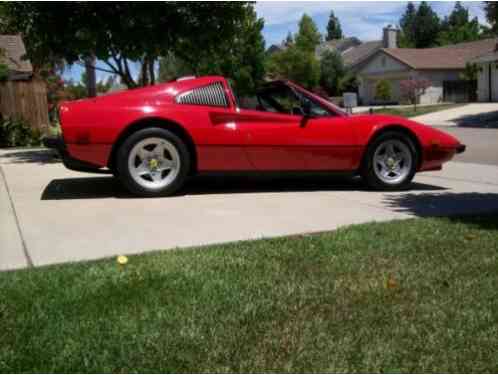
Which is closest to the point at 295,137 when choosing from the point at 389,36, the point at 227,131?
the point at 227,131

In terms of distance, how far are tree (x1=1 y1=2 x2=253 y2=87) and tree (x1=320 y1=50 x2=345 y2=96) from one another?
131ft

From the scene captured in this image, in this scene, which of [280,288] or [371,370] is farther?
[280,288]

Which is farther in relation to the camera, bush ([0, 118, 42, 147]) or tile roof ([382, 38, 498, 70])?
tile roof ([382, 38, 498, 70])

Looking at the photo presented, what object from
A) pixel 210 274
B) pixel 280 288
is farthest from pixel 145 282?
pixel 280 288

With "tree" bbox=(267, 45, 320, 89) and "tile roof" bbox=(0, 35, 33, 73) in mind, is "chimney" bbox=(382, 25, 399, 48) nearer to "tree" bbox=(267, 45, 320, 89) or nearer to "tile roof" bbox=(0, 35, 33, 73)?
"tree" bbox=(267, 45, 320, 89)

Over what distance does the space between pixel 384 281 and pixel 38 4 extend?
352 inches

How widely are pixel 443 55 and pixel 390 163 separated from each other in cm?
4425

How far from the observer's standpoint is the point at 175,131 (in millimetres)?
6496

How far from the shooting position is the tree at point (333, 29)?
112 meters

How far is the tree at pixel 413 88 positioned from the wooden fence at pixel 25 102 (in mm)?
28237

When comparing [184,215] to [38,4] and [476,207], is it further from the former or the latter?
[38,4]

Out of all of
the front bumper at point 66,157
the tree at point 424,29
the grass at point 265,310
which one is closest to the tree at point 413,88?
the front bumper at point 66,157

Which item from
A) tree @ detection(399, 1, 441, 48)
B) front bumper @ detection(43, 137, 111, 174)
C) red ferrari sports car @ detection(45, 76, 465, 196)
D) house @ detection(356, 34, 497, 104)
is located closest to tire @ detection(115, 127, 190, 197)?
red ferrari sports car @ detection(45, 76, 465, 196)

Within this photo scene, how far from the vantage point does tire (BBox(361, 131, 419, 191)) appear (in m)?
7.07
